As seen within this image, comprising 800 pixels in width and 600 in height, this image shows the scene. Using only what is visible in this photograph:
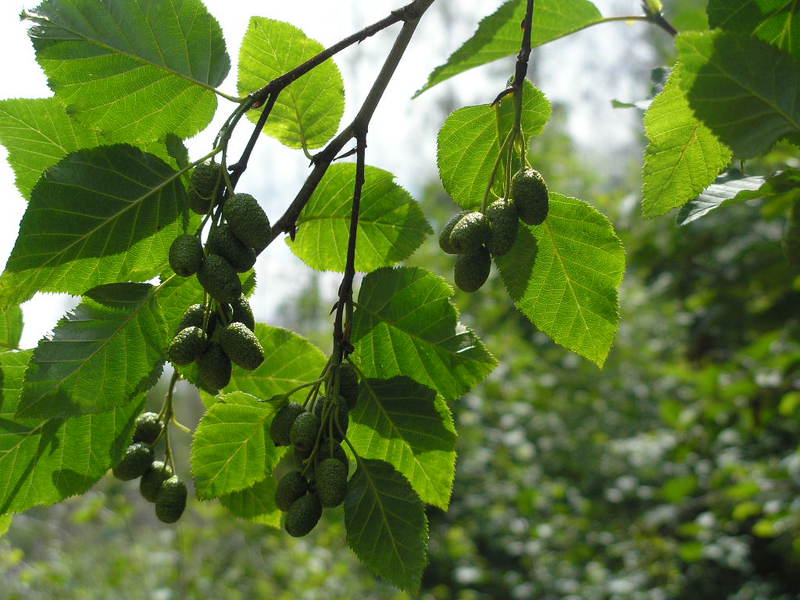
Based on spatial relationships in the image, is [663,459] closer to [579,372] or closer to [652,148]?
[579,372]

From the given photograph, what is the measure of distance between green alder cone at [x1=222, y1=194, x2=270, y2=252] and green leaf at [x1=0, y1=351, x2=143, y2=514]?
0.41 m

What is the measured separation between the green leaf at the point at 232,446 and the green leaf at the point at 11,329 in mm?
455

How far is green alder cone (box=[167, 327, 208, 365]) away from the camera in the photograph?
37.5 inches

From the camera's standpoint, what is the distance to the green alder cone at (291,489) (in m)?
1.00

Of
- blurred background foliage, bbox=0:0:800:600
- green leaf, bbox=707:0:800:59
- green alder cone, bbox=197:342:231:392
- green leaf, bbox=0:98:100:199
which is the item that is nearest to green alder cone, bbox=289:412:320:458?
green alder cone, bbox=197:342:231:392

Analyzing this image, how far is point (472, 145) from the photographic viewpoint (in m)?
1.19

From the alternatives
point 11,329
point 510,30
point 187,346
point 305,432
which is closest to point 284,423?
point 305,432

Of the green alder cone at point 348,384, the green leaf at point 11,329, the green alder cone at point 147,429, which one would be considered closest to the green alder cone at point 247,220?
the green alder cone at point 348,384

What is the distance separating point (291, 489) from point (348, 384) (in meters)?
0.17

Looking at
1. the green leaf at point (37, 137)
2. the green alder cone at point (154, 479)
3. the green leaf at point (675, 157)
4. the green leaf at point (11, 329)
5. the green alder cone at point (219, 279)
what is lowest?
the green alder cone at point (154, 479)

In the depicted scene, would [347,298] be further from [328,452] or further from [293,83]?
[293,83]

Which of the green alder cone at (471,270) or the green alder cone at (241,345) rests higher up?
the green alder cone at (471,270)

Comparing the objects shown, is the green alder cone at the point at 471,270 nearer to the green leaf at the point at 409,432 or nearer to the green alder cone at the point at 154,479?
the green leaf at the point at 409,432

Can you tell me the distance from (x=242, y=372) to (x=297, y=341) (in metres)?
0.12
